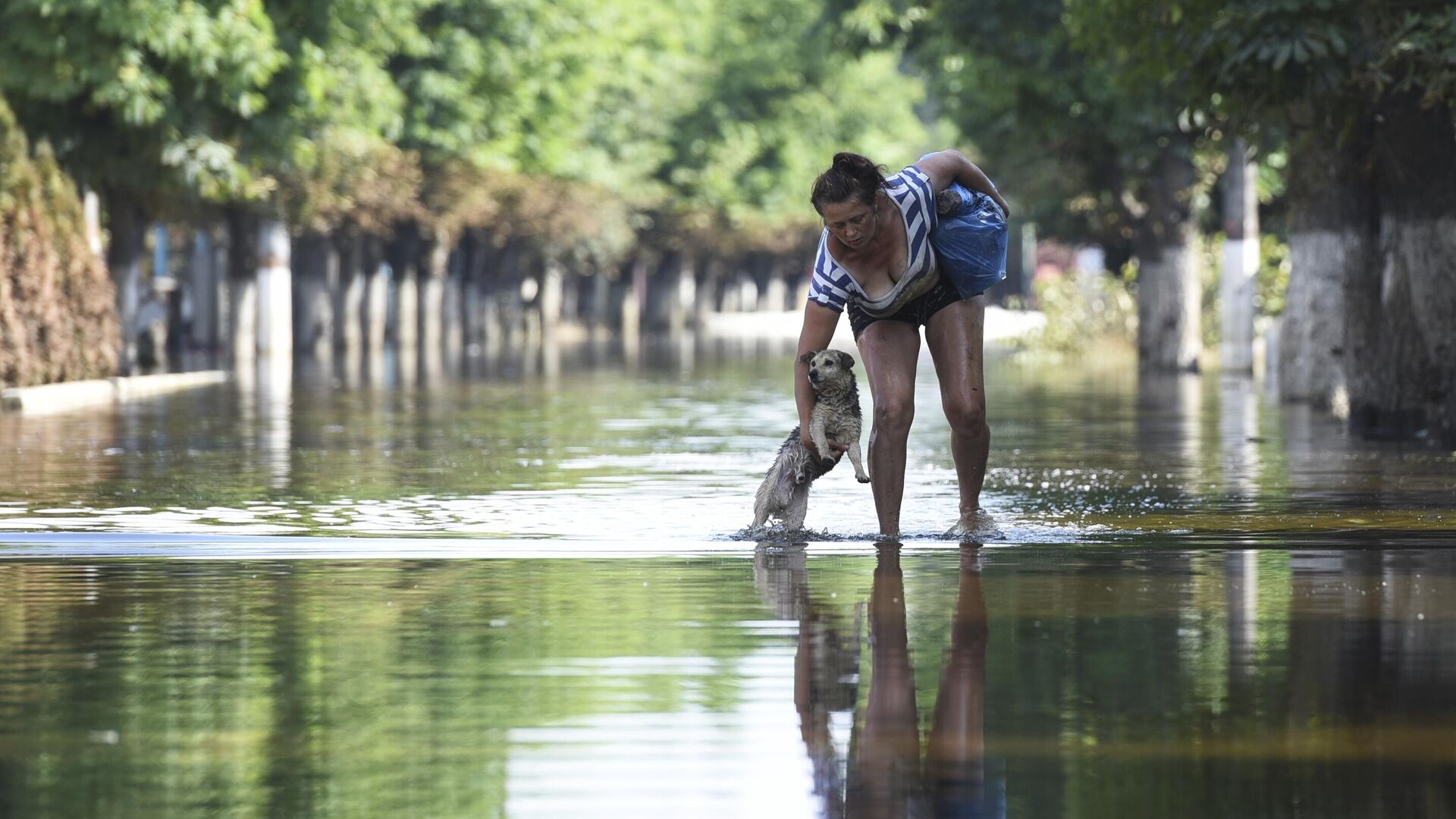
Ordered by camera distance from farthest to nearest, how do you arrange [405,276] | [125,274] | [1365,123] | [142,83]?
[405,276] < [125,274] < [142,83] < [1365,123]

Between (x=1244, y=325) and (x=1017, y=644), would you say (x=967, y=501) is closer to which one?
(x=1017, y=644)

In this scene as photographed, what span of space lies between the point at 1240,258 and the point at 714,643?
2777 centimetres

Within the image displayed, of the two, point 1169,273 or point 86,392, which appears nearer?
point 86,392

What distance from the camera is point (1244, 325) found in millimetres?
36219

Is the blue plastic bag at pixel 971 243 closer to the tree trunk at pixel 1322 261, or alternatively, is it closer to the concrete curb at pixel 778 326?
the tree trunk at pixel 1322 261

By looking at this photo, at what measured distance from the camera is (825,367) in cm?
1115

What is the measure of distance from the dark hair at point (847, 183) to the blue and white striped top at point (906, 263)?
295 mm

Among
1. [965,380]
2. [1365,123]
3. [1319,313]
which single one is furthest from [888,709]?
[1319,313]

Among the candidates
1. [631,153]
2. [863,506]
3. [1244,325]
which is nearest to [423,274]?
[631,153]

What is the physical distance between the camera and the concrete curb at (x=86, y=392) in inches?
1009

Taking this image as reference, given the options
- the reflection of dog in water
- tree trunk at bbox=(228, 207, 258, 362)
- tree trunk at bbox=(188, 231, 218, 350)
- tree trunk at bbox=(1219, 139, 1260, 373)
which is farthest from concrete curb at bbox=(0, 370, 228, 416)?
tree trunk at bbox=(188, 231, 218, 350)

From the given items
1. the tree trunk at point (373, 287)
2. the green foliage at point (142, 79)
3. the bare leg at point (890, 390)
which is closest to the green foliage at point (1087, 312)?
the green foliage at point (142, 79)

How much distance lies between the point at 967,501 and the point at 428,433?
10.4 m

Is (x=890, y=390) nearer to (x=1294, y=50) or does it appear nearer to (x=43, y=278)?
(x=1294, y=50)
